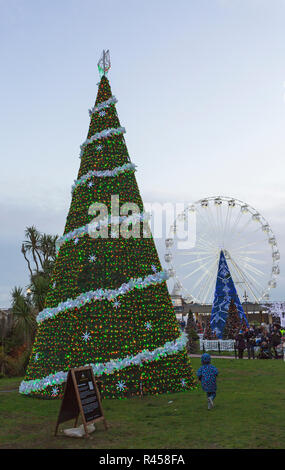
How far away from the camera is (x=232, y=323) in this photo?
84.3ft

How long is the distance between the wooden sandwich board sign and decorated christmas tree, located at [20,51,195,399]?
236cm

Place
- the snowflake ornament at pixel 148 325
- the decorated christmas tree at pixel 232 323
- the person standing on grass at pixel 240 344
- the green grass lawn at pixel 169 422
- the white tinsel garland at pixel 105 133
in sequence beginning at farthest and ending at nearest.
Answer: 1. the decorated christmas tree at pixel 232 323
2. the person standing on grass at pixel 240 344
3. the white tinsel garland at pixel 105 133
4. the snowflake ornament at pixel 148 325
5. the green grass lawn at pixel 169 422

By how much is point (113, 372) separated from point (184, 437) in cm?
327

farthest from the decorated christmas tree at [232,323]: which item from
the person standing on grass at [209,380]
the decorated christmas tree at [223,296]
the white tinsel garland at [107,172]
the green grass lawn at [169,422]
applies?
the person standing on grass at [209,380]

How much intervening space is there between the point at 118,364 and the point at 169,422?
90.0 inches

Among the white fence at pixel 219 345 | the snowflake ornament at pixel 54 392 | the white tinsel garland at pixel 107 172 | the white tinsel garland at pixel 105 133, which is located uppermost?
the white tinsel garland at pixel 105 133

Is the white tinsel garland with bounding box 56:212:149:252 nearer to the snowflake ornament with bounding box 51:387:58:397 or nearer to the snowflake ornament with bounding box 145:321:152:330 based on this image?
the snowflake ornament with bounding box 145:321:152:330

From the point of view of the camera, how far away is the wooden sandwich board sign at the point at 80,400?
634cm

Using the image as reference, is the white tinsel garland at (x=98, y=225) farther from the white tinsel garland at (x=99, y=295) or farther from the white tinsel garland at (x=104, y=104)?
the white tinsel garland at (x=104, y=104)

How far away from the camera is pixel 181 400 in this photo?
8.76 m

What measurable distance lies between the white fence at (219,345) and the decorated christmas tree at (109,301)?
577 inches

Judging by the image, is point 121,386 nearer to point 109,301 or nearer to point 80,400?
point 109,301

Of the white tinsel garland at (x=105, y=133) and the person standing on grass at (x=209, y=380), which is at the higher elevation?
the white tinsel garland at (x=105, y=133)

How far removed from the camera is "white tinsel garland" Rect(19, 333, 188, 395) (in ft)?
29.7
